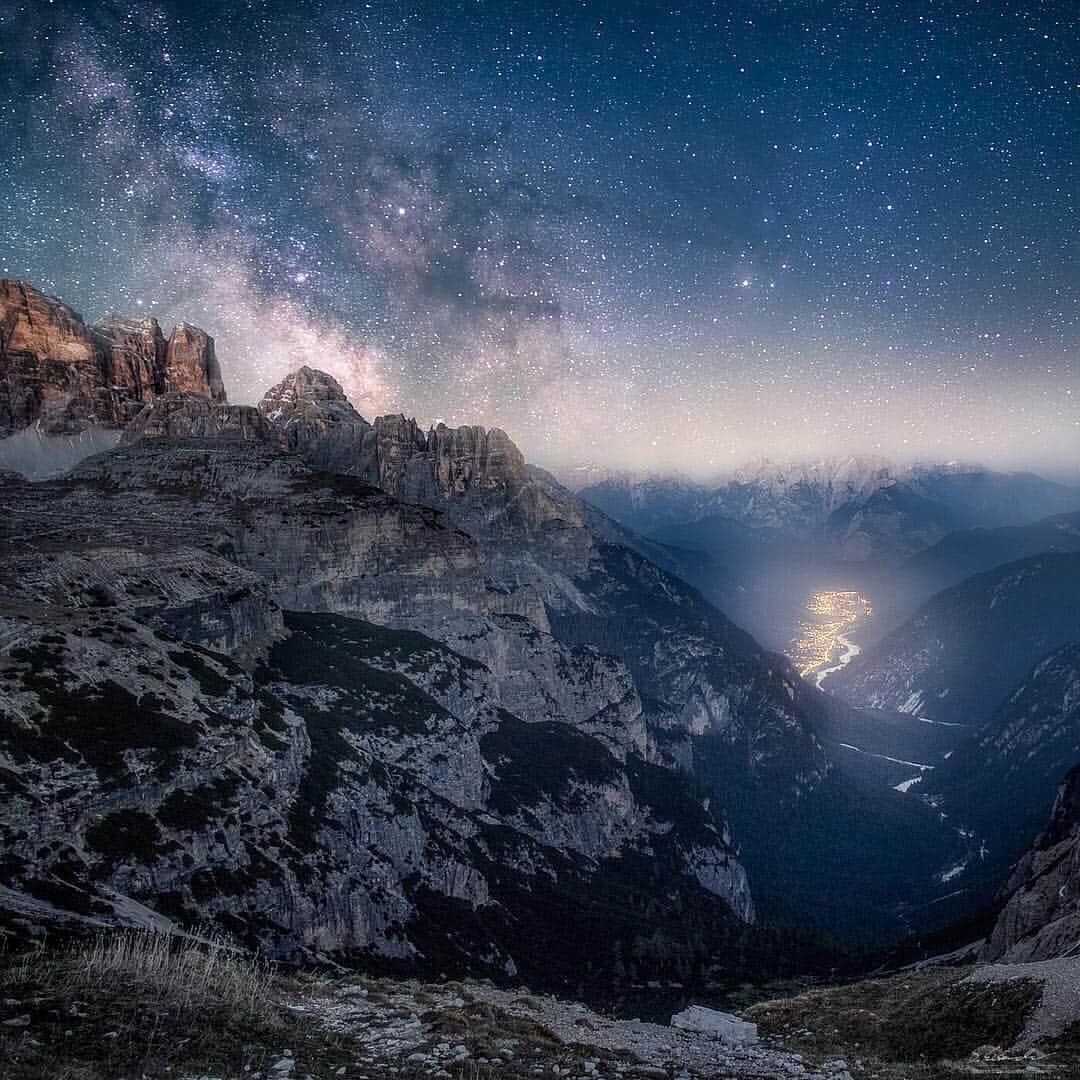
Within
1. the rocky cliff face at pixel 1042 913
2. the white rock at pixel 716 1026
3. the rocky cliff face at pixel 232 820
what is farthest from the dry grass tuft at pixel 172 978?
the rocky cliff face at pixel 1042 913

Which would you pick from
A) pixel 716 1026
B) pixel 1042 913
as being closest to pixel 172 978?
pixel 716 1026

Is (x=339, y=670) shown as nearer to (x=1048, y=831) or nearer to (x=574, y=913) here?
(x=574, y=913)

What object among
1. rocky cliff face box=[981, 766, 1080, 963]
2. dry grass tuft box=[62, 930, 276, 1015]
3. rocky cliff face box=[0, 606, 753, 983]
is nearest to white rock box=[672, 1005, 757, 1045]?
dry grass tuft box=[62, 930, 276, 1015]

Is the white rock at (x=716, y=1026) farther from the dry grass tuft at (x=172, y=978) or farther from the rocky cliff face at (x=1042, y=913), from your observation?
the rocky cliff face at (x=1042, y=913)

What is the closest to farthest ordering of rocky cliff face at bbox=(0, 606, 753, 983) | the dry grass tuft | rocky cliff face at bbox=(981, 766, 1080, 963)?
1. the dry grass tuft
2. rocky cliff face at bbox=(981, 766, 1080, 963)
3. rocky cliff face at bbox=(0, 606, 753, 983)

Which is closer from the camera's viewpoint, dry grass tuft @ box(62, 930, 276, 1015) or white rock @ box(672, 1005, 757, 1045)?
dry grass tuft @ box(62, 930, 276, 1015)

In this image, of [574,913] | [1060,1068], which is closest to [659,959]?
[574,913]

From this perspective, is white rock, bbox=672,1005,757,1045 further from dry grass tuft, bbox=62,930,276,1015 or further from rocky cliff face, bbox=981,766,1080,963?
rocky cliff face, bbox=981,766,1080,963

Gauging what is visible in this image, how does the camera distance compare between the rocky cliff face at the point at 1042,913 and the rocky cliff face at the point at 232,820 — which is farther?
the rocky cliff face at the point at 232,820
